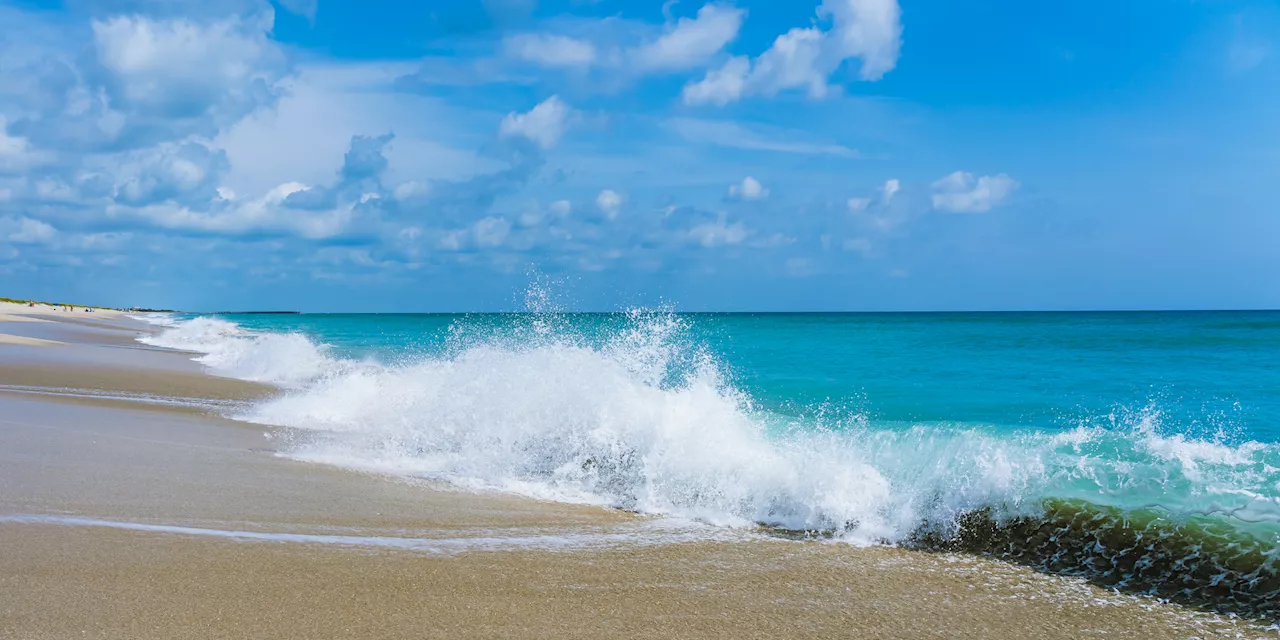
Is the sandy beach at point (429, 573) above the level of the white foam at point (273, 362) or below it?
below

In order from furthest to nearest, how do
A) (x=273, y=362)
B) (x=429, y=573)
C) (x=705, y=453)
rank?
1. (x=273, y=362)
2. (x=705, y=453)
3. (x=429, y=573)

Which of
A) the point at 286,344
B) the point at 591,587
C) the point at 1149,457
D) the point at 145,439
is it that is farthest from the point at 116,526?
the point at 286,344

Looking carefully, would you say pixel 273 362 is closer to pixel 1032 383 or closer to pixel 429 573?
pixel 429 573

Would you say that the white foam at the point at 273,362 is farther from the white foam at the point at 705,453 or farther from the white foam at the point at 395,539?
the white foam at the point at 395,539

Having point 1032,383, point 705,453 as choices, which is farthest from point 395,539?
point 1032,383

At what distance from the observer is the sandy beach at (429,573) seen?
166 inches

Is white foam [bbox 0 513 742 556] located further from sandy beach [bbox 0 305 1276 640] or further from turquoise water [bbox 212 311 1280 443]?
turquoise water [bbox 212 311 1280 443]

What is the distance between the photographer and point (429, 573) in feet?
16.3

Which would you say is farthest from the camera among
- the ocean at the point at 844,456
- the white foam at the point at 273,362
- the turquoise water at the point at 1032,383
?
the white foam at the point at 273,362

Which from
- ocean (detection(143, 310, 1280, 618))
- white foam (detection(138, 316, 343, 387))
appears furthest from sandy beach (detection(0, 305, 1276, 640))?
white foam (detection(138, 316, 343, 387))

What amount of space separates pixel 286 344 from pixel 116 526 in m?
19.4

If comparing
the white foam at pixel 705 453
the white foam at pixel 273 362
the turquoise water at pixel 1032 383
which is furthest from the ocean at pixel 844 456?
the white foam at pixel 273 362

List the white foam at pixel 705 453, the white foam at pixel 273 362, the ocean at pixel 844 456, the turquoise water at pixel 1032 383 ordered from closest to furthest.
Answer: the ocean at pixel 844 456, the white foam at pixel 705 453, the turquoise water at pixel 1032 383, the white foam at pixel 273 362

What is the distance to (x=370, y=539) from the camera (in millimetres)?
5637
